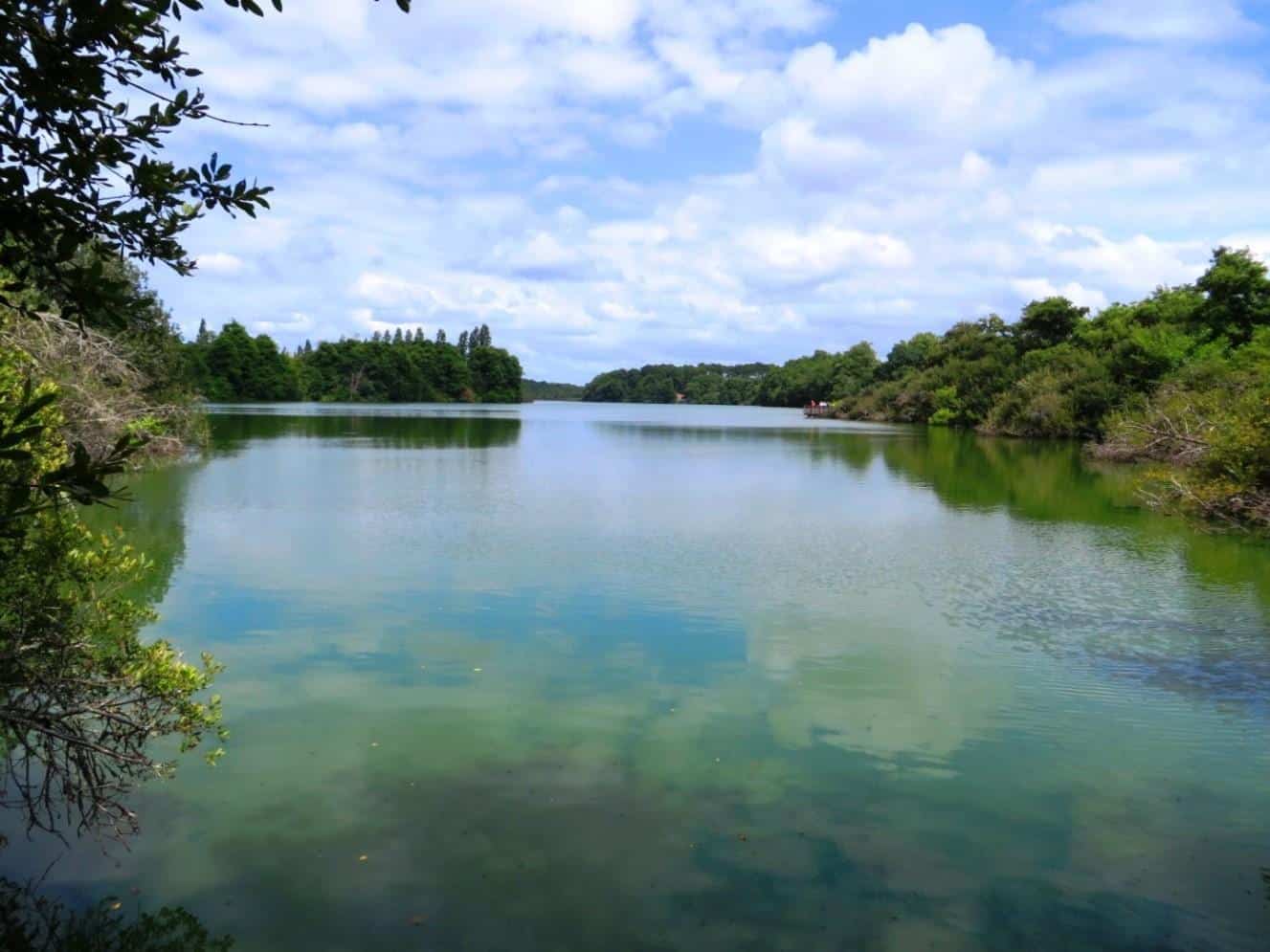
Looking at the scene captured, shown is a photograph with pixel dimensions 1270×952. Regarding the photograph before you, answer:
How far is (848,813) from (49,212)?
5.72 m

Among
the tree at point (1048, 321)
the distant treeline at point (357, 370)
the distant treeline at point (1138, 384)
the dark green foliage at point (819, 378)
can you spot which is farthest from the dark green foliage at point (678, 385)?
the tree at point (1048, 321)

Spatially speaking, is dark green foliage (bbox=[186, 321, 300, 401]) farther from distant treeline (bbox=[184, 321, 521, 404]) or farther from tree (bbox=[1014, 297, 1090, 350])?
tree (bbox=[1014, 297, 1090, 350])

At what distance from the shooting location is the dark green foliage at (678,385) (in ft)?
543

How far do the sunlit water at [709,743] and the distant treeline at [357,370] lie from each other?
257 feet

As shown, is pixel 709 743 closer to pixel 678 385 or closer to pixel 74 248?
pixel 74 248

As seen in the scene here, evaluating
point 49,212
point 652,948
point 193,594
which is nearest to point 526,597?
point 193,594

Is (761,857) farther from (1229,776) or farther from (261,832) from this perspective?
(1229,776)

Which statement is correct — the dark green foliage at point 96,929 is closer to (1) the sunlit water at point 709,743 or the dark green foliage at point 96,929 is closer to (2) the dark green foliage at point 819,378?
(1) the sunlit water at point 709,743

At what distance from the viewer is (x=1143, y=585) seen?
46.1 ft

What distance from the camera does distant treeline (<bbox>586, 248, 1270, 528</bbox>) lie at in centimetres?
1594

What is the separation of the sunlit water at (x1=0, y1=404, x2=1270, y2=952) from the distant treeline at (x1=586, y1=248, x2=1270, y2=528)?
71.4 inches

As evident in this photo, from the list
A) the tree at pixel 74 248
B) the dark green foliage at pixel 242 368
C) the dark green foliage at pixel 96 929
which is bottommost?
the dark green foliage at pixel 96 929

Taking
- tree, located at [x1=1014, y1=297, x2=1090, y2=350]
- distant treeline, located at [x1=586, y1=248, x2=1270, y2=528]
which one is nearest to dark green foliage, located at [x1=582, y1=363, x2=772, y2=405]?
distant treeline, located at [x1=586, y1=248, x2=1270, y2=528]

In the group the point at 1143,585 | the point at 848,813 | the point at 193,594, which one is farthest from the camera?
the point at 1143,585
